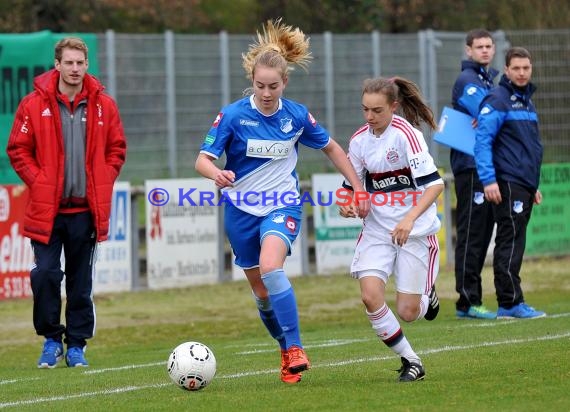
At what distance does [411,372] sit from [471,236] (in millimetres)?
4999

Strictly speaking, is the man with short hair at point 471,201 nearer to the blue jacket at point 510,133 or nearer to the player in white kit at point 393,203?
the blue jacket at point 510,133

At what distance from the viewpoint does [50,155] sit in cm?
1052

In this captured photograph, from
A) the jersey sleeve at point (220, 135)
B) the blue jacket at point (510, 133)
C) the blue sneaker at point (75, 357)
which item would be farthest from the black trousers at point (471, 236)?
the jersey sleeve at point (220, 135)

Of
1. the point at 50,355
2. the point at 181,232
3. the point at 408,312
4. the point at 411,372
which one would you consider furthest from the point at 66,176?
the point at 181,232

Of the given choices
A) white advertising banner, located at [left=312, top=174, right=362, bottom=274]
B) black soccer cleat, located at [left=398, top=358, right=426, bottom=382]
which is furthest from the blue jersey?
white advertising banner, located at [left=312, top=174, right=362, bottom=274]

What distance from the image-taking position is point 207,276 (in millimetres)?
→ 18016

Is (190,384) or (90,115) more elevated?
(90,115)

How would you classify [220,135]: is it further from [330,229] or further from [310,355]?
[330,229]

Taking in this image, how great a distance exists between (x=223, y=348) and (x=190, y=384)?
3.42 meters

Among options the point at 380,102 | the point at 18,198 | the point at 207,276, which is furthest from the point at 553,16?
the point at 380,102

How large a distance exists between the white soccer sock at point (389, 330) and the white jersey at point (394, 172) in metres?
Answer: 0.61

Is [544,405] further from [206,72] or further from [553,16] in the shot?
[553,16]

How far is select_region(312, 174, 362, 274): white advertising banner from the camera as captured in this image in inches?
741

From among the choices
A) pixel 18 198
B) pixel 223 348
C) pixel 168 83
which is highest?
pixel 168 83
